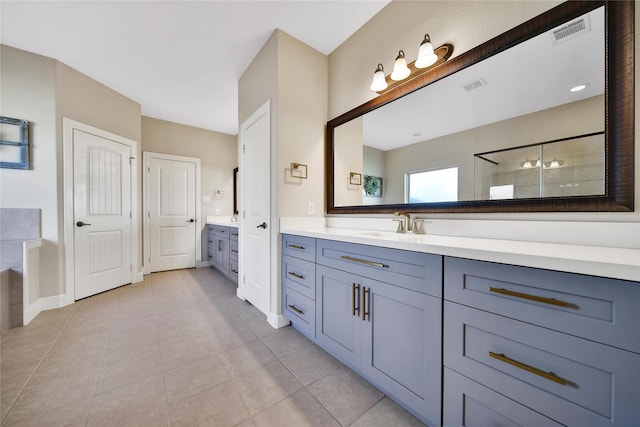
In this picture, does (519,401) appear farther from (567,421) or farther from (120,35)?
(120,35)

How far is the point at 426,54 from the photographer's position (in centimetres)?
147

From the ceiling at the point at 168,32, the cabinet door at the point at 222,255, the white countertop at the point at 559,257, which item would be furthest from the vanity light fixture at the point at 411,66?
the cabinet door at the point at 222,255

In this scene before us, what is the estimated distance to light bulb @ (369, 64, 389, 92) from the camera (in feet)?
5.84

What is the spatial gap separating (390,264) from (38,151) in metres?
3.73

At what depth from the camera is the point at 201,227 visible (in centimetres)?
440

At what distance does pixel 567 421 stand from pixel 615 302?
41cm

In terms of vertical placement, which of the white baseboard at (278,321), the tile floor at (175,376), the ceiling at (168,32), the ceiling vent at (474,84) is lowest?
the tile floor at (175,376)

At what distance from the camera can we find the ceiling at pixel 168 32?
74.2 inches

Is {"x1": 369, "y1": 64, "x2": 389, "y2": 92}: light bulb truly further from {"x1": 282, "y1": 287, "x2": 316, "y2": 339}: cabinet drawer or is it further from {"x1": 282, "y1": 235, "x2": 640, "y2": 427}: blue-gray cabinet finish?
→ {"x1": 282, "y1": 287, "x2": 316, "y2": 339}: cabinet drawer

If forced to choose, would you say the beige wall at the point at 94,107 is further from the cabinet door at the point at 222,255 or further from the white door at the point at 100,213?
the cabinet door at the point at 222,255

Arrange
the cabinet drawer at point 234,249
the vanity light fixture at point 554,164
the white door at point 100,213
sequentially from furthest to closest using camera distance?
the cabinet drawer at point 234,249 < the white door at point 100,213 < the vanity light fixture at point 554,164

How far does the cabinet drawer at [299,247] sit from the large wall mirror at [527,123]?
A: 719 millimetres

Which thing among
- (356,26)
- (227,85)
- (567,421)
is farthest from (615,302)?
(227,85)

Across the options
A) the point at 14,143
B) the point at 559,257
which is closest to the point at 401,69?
the point at 559,257
